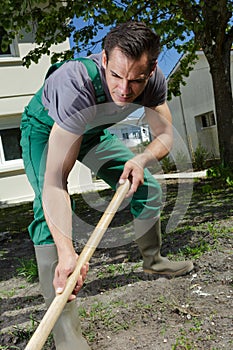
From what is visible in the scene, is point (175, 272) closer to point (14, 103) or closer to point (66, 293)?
point (66, 293)

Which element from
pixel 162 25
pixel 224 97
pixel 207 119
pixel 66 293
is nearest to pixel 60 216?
pixel 66 293

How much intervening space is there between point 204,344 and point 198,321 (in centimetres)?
20

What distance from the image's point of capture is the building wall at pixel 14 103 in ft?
28.4

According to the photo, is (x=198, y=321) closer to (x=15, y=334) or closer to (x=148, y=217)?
(x=148, y=217)

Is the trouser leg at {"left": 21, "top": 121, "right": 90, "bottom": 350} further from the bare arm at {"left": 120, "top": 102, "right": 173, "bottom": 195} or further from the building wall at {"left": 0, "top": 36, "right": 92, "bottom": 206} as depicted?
the building wall at {"left": 0, "top": 36, "right": 92, "bottom": 206}

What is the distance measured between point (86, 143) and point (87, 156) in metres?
0.13

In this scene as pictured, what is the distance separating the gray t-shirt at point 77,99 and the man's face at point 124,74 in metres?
0.10

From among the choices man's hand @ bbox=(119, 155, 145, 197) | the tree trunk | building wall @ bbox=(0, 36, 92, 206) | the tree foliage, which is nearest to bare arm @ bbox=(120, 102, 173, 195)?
man's hand @ bbox=(119, 155, 145, 197)

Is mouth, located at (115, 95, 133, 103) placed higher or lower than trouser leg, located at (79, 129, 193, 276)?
higher

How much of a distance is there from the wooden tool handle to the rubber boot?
2.57 ft

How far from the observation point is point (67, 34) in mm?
6438

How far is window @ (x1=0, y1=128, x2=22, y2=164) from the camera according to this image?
28.7 feet

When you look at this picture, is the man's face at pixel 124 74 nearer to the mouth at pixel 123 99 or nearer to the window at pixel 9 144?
the mouth at pixel 123 99

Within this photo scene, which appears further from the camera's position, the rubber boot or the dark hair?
the rubber boot
